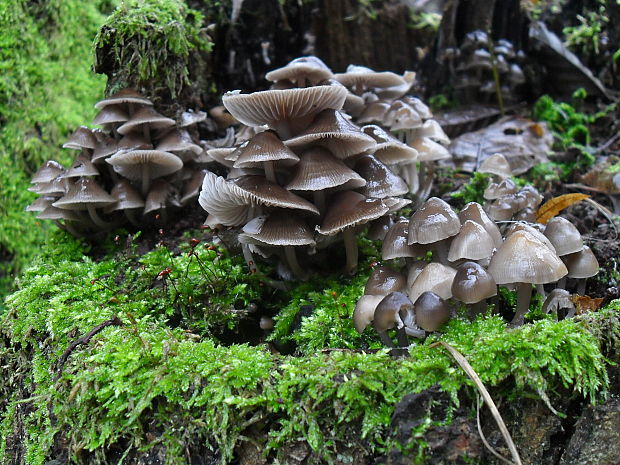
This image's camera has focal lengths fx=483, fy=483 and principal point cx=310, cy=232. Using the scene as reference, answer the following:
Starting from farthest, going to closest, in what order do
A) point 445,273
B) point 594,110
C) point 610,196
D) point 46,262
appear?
point 594,110 < point 610,196 < point 46,262 < point 445,273

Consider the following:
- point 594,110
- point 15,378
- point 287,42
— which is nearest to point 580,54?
point 594,110

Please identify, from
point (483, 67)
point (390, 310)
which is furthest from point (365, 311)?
point (483, 67)

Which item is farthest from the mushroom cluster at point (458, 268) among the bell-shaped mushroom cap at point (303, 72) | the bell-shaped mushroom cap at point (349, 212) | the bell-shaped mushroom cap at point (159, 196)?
the bell-shaped mushroom cap at point (159, 196)

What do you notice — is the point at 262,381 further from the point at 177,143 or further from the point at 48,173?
the point at 48,173

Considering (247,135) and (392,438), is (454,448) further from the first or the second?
(247,135)

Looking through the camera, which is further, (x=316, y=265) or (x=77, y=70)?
(x=77, y=70)

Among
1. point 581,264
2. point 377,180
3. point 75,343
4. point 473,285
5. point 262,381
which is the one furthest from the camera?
point 377,180
